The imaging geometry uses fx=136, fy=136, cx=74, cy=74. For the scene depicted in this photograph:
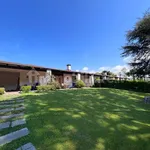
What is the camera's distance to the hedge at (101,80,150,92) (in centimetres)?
1855

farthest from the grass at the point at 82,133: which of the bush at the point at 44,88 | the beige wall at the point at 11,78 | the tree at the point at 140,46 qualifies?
the tree at the point at 140,46

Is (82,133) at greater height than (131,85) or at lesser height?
lesser

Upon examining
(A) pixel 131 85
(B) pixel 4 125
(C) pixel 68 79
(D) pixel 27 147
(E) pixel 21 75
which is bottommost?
(D) pixel 27 147

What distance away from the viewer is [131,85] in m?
20.1

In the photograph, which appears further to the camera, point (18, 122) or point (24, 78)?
point (24, 78)

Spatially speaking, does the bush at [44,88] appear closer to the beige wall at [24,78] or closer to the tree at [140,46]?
the beige wall at [24,78]

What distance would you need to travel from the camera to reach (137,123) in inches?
180

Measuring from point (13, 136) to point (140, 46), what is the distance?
19.6 m

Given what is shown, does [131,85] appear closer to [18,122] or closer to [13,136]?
[18,122]

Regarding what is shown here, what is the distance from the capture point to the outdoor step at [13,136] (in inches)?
124

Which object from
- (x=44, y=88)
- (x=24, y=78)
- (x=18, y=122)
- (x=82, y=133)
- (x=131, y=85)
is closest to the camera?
(x=82, y=133)

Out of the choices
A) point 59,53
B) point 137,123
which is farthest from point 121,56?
point 137,123

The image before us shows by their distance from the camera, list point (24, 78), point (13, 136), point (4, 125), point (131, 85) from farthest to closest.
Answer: point (131, 85) < point (24, 78) < point (4, 125) < point (13, 136)

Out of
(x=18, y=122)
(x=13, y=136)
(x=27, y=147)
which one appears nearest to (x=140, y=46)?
(x=18, y=122)
